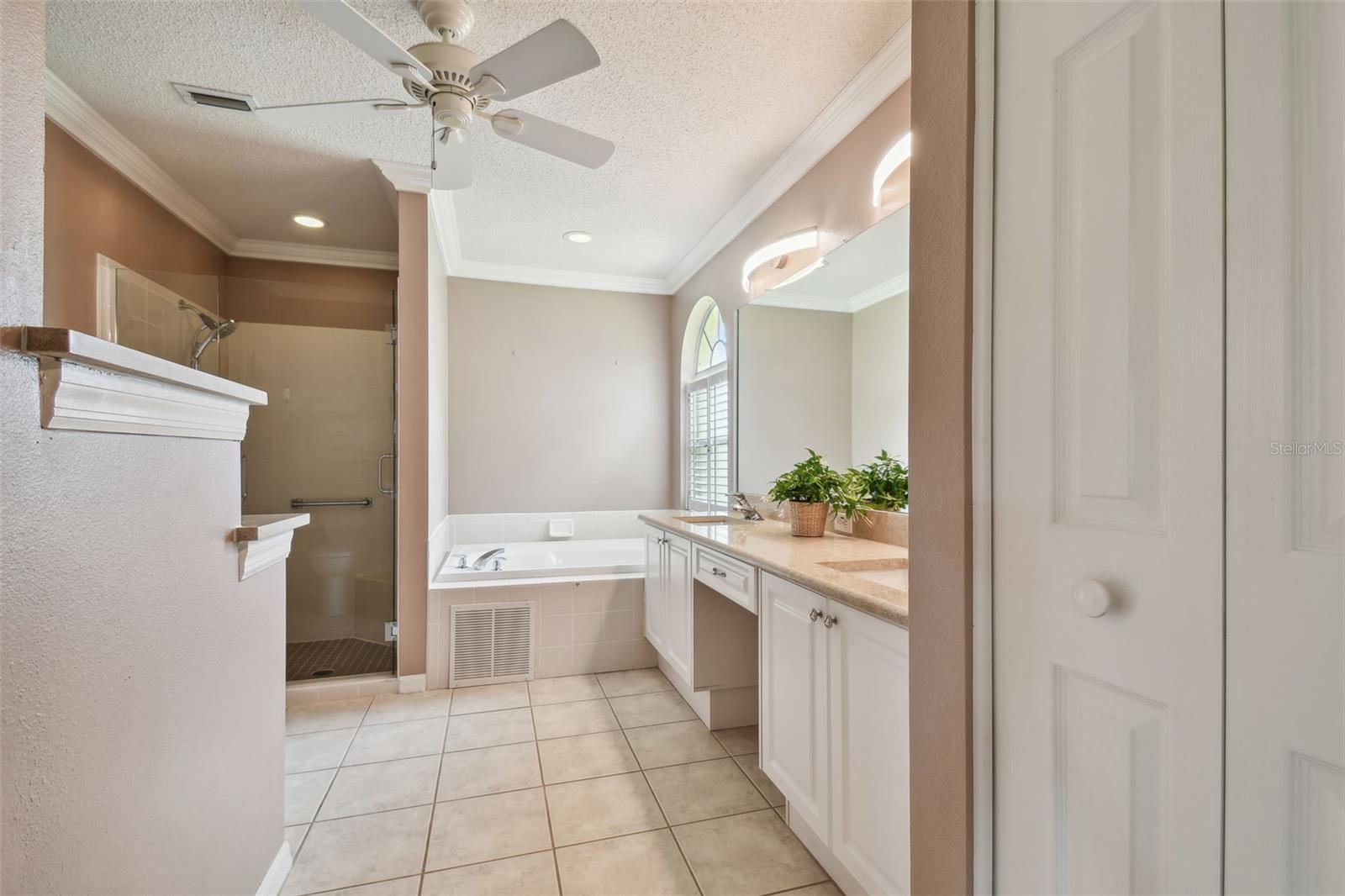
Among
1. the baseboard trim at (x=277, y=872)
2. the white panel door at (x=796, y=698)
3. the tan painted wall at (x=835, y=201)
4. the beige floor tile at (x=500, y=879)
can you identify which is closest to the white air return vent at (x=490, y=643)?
the baseboard trim at (x=277, y=872)

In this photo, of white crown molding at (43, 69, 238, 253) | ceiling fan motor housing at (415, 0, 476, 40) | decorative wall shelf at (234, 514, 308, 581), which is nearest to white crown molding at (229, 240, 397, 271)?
white crown molding at (43, 69, 238, 253)

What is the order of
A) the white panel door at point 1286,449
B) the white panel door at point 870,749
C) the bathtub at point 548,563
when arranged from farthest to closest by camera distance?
the bathtub at point 548,563 < the white panel door at point 870,749 < the white panel door at point 1286,449

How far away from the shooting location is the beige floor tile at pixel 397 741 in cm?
231

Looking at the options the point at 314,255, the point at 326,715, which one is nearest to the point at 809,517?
the point at 326,715

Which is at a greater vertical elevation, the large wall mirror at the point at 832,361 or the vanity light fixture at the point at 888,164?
the vanity light fixture at the point at 888,164

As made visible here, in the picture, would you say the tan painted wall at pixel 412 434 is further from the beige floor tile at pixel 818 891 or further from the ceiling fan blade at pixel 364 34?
the beige floor tile at pixel 818 891

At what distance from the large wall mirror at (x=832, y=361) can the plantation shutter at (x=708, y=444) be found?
39 centimetres

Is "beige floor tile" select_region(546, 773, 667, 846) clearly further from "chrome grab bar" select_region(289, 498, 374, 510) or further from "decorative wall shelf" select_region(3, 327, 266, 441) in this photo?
"chrome grab bar" select_region(289, 498, 374, 510)

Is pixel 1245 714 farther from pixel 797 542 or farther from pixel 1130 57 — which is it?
pixel 797 542

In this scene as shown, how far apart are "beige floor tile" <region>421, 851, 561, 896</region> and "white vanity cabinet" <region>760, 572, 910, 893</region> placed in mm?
706

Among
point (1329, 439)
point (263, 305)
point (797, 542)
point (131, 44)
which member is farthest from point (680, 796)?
point (263, 305)

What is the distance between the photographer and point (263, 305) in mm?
3586

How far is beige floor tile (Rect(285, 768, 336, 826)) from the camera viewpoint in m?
1.92

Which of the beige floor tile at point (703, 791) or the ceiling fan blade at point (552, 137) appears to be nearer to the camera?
the ceiling fan blade at point (552, 137)
